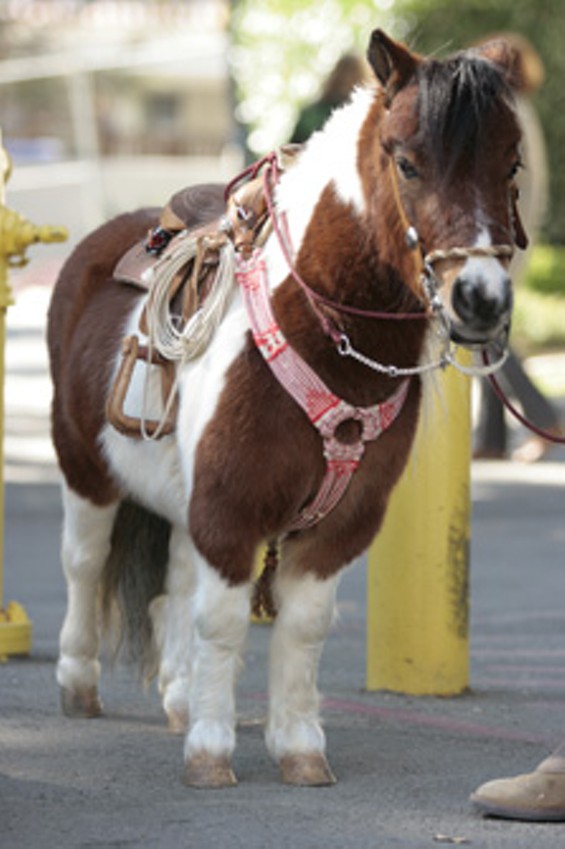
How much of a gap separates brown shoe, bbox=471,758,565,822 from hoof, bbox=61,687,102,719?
1.79m

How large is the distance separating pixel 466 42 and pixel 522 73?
824 inches

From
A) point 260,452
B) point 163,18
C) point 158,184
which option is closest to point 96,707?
point 260,452

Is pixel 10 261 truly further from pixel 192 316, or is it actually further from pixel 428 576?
pixel 192 316

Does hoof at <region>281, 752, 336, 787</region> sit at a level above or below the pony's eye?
below

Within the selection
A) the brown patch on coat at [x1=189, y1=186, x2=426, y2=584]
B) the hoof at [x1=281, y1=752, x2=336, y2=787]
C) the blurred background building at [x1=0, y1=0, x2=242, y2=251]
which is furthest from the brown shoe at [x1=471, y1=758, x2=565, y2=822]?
the blurred background building at [x1=0, y1=0, x2=242, y2=251]

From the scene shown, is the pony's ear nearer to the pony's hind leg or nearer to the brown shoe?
the brown shoe

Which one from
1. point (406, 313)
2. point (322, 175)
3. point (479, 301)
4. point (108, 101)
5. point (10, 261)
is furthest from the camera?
point (108, 101)

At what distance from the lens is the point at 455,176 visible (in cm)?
527

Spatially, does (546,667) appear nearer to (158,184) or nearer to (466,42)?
(466,42)

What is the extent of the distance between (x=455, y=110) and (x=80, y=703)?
263 centimetres

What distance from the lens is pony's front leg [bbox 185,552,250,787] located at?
5.91 metres

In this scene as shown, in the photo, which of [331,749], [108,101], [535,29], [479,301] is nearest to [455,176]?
[479,301]

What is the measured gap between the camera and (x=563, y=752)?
5.66 metres

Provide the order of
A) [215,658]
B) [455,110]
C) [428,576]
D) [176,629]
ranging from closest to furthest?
[455,110]
[215,658]
[176,629]
[428,576]
